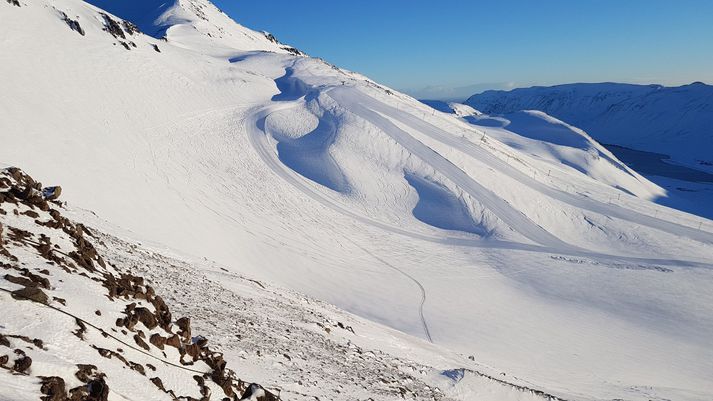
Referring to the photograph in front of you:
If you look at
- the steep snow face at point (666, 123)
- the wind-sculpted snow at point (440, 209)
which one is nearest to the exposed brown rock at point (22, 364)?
the wind-sculpted snow at point (440, 209)

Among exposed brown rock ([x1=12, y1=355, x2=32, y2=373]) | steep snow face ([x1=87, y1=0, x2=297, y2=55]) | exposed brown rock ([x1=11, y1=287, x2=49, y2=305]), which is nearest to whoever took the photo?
exposed brown rock ([x1=12, y1=355, x2=32, y2=373])

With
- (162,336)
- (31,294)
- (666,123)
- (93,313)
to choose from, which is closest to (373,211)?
(162,336)

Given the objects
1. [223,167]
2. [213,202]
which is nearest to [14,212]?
[213,202]

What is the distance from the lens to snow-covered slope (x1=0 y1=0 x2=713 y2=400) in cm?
2102

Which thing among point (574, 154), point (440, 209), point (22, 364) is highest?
point (574, 154)

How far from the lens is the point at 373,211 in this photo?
31.6 meters

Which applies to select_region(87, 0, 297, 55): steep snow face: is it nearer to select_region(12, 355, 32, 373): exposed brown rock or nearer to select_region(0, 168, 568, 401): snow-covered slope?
select_region(0, 168, 568, 401): snow-covered slope

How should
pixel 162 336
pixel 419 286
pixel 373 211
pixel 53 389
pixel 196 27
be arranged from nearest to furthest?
pixel 53 389
pixel 162 336
pixel 419 286
pixel 373 211
pixel 196 27

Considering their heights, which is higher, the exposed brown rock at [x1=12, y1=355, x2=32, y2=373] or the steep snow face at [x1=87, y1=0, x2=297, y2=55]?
the steep snow face at [x1=87, y1=0, x2=297, y2=55]

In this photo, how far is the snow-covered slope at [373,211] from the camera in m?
21.0

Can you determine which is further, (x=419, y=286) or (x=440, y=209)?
(x=440, y=209)

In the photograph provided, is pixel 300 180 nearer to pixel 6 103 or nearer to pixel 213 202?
pixel 213 202

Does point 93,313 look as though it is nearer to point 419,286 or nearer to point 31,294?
point 31,294

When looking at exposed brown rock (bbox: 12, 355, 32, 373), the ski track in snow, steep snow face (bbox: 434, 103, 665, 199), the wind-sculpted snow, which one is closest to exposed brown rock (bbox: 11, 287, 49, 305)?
exposed brown rock (bbox: 12, 355, 32, 373)
